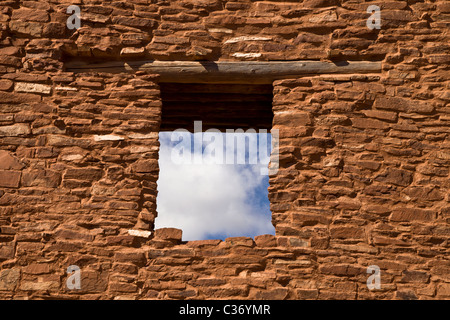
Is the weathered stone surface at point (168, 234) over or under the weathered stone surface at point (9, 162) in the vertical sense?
under

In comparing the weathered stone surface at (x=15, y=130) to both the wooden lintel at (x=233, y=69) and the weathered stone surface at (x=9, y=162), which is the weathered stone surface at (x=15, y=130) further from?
the wooden lintel at (x=233, y=69)

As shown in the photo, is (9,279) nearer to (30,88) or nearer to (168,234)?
(168,234)

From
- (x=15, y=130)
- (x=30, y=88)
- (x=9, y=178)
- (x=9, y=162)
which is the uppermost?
(x=30, y=88)

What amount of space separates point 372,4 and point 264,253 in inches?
88.2

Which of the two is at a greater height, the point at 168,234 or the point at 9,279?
the point at 168,234

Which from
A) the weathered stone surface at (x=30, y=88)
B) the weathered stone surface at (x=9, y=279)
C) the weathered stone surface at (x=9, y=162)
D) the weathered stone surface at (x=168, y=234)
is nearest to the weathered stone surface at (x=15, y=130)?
the weathered stone surface at (x=9, y=162)

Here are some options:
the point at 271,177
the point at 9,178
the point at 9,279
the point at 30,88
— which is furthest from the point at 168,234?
the point at 30,88

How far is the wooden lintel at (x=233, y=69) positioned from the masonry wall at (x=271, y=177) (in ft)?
0.23

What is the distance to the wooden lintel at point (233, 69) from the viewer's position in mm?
4105

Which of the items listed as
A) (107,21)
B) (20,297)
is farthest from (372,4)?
(20,297)

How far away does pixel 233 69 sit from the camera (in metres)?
4.12

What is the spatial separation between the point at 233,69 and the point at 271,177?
94 centimetres

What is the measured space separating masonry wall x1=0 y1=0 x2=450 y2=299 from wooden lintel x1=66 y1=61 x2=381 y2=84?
2.8 inches

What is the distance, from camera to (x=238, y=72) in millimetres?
4121
